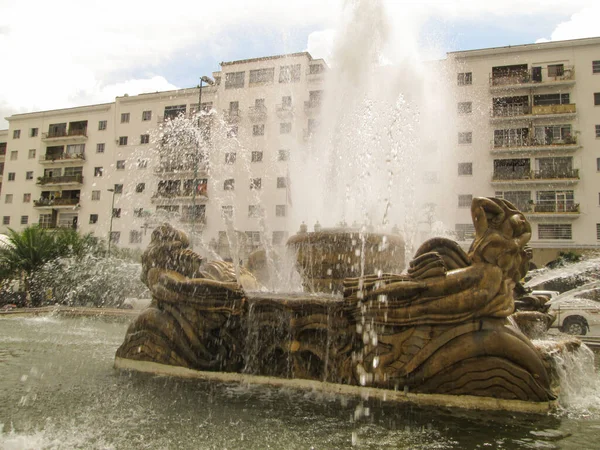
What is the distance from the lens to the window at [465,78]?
3509cm

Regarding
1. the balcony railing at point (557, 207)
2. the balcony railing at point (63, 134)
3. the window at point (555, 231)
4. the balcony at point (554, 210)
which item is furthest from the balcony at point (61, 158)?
the window at point (555, 231)

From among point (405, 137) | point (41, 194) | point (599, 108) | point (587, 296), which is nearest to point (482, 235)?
point (587, 296)

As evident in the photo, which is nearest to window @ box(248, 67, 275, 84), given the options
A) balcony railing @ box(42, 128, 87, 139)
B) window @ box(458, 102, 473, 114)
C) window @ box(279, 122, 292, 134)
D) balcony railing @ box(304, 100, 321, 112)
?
balcony railing @ box(304, 100, 321, 112)

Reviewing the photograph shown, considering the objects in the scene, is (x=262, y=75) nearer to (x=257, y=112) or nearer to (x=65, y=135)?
(x=257, y=112)

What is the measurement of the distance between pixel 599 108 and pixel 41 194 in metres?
46.8

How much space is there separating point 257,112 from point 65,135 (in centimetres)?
2040

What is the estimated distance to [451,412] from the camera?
4879 millimetres

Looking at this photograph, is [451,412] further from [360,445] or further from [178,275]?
[178,275]

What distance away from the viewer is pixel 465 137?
113ft

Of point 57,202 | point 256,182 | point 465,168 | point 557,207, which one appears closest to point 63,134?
point 57,202

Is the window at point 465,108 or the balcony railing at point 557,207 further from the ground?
the window at point 465,108

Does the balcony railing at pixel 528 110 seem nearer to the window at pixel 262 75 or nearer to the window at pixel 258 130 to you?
the window at pixel 258 130

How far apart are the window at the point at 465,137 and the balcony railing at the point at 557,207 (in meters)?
6.00

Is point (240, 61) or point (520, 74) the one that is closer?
point (520, 74)
